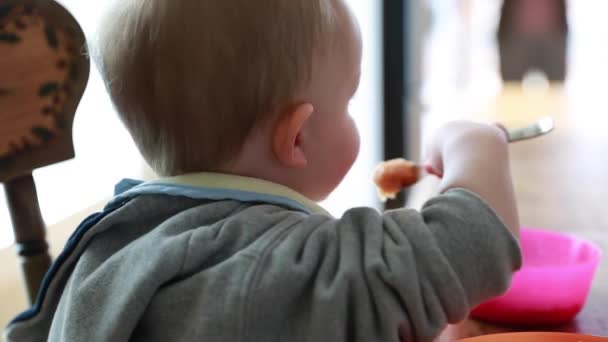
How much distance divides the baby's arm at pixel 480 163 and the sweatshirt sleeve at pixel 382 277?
32 millimetres

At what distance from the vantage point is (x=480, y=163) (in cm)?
53

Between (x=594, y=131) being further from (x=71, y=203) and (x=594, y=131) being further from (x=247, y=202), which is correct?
(x=247, y=202)

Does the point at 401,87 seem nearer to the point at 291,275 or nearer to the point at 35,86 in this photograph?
the point at 35,86

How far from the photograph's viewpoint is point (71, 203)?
1.09 metres

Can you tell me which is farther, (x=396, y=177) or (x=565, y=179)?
(x=565, y=179)

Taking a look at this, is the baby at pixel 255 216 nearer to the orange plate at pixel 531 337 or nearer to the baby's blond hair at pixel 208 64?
the baby's blond hair at pixel 208 64

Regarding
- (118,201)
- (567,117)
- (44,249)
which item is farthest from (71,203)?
(567,117)

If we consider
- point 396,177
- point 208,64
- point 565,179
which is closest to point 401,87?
point 565,179

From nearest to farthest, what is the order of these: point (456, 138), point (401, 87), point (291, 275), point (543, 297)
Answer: point (291, 275) < point (456, 138) < point (543, 297) < point (401, 87)

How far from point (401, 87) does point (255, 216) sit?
3.90 ft

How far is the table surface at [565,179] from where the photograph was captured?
2.48 feet

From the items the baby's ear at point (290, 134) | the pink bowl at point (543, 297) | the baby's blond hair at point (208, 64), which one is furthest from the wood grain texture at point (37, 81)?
the pink bowl at point (543, 297)

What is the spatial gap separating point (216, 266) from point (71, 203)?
700 mm

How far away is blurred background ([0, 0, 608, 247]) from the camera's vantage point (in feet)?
3.53
